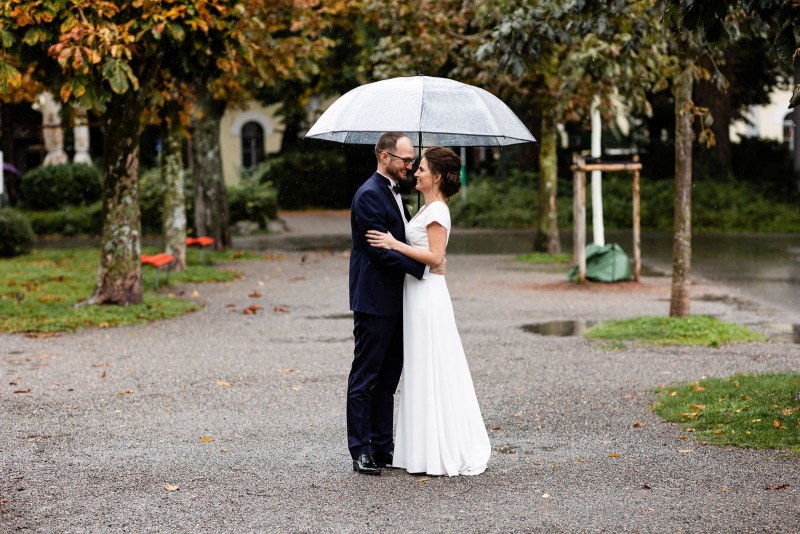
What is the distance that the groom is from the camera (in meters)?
6.02

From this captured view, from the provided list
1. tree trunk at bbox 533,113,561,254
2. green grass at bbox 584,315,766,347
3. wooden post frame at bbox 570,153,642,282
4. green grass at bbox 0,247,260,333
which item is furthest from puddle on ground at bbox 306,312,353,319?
tree trunk at bbox 533,113,561,254

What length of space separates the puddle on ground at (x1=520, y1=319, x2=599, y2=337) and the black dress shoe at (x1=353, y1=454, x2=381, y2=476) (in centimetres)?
586

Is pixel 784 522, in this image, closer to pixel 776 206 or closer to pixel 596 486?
pixel 596 486

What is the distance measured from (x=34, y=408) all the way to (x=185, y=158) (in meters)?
34.2

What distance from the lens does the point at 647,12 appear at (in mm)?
12797

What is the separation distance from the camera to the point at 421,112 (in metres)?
6.27

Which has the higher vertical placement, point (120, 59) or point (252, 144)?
point (252, 144)

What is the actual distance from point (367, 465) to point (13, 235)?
1789 centimetres

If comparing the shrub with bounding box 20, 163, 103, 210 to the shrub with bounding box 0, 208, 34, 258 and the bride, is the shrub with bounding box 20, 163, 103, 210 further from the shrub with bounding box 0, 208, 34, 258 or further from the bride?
the bride

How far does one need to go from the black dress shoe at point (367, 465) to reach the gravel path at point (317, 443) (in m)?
0.05

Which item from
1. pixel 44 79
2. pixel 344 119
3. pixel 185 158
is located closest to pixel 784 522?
pixel 344 119

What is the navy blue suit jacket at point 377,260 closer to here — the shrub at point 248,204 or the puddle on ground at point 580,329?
the puddle on ground at point 580,329

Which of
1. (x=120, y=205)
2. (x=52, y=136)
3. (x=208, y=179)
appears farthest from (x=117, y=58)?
(x=52, y=136)

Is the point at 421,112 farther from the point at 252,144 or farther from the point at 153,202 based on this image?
the point at 252,144
